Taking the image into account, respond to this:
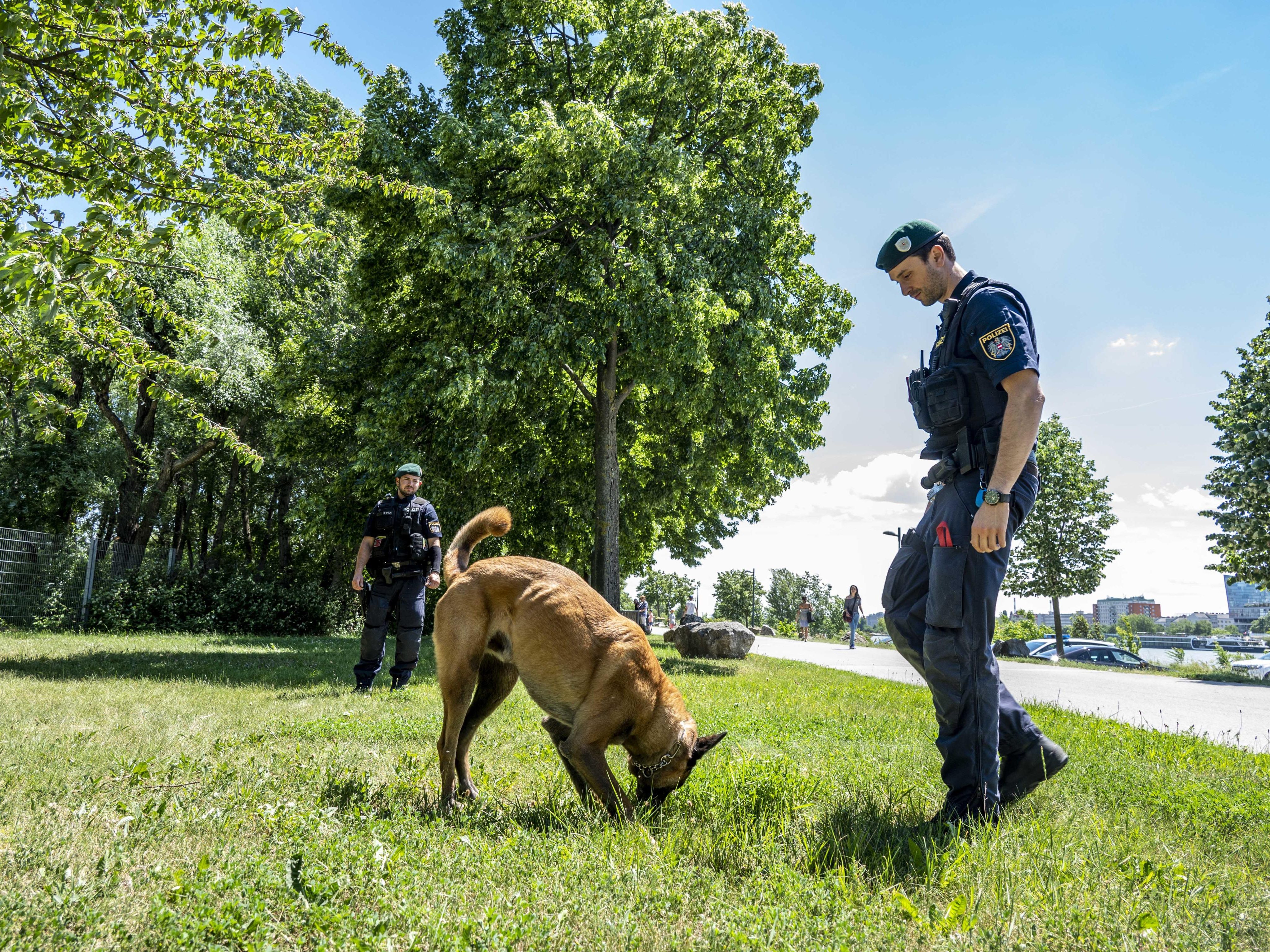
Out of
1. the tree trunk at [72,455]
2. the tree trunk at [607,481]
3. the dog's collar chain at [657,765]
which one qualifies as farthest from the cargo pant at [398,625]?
the tree trunk at [72,455]

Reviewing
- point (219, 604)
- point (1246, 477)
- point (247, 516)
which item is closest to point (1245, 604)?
point (1246, 477)

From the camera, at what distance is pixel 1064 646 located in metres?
30.6

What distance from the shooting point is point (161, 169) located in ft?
15.7

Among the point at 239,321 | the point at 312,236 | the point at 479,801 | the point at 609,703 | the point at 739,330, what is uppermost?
the point at 239,321

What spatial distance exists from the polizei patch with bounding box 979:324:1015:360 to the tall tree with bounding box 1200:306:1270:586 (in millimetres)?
27976

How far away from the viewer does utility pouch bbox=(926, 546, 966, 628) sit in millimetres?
3154

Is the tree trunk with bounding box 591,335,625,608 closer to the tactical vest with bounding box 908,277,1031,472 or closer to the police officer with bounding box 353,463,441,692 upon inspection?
the police officer with bounding box 353,463,441,692

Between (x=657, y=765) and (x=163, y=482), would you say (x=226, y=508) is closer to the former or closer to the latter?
(x=163, y=482)

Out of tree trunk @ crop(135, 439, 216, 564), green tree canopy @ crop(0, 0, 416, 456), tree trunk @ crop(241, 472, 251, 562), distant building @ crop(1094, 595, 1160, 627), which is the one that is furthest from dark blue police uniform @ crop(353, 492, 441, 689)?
distant building @ crop(1094, 595, 1160, 627)

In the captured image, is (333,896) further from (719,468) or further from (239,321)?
(239,321)

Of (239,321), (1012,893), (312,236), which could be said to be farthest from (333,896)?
(239,321)

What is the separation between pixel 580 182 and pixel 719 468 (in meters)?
6.79

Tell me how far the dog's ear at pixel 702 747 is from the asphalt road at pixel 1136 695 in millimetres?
5147

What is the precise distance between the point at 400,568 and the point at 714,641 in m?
9.48
